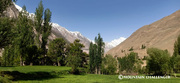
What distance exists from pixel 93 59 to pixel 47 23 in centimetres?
3338

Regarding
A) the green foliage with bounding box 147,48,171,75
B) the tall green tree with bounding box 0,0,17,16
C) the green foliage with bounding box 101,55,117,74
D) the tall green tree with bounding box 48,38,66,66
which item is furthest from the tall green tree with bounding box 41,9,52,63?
the green foliage with bounding box 101,55,117,74

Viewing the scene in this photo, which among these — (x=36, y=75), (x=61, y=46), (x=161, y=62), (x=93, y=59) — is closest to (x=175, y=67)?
(x=161, y=62)

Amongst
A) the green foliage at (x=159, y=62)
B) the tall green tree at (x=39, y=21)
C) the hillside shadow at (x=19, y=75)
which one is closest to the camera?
the hillside shadow at (x=19, y=75)

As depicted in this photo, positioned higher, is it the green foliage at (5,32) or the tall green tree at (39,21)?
the tall green tree at (39,21)

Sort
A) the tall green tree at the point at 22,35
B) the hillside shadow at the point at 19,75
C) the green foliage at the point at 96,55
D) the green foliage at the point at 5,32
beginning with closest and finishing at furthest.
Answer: the green foliage at the point at 5,32 → the hillside shadow at the point at 19,75 → the tall green tree at the point at 22,35 → the green foliage at the point at 96,55

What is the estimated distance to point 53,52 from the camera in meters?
65.5

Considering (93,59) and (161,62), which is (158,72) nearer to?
(161,62)

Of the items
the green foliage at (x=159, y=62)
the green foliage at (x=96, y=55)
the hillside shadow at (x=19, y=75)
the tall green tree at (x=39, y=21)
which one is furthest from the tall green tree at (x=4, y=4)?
the green foliage at (x=96, y=55)

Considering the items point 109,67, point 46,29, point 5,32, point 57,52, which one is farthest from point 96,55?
point 5,32

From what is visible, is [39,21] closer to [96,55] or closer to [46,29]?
[46,29]

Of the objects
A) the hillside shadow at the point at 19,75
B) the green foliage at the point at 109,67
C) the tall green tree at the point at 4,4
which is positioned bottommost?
the green foliage at the point at 109,67

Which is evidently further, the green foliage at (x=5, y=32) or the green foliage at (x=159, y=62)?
the green foliage at (x=159, y=62)

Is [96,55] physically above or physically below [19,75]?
above

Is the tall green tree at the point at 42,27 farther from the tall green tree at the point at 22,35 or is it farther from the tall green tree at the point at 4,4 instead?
the tall green tree at the point at 4,4
